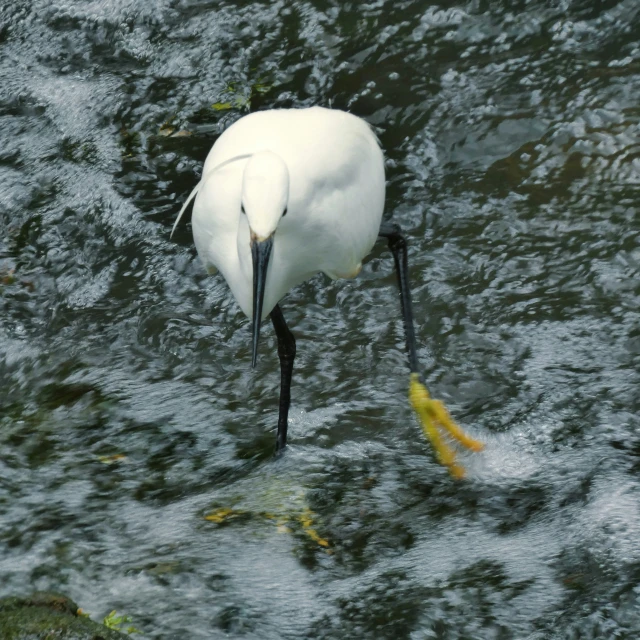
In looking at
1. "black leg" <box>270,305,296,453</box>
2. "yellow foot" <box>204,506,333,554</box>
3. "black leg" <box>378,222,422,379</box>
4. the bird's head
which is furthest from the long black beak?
"black leg" <box>378,222,422,379</box>

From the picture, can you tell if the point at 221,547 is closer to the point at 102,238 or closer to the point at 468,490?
the point at 468,490

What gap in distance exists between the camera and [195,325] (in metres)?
4.16

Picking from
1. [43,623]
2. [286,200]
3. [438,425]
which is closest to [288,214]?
[286,200]

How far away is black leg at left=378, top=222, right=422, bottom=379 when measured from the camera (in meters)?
3.66

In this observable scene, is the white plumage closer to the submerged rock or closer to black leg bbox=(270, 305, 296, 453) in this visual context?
black leg bbox=(270, 305, 296, 453)

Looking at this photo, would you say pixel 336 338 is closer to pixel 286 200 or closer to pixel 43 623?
pixel 286 200

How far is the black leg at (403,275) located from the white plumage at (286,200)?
280mm

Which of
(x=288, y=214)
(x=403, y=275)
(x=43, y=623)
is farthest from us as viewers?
(x=403, y=275)

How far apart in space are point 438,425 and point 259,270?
0.98 m

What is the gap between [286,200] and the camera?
8.82ft

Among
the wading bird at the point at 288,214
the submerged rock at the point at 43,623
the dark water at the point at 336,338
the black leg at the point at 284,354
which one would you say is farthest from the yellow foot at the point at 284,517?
the submerged rock at the point at 43,623

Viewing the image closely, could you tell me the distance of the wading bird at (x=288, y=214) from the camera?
270 cm

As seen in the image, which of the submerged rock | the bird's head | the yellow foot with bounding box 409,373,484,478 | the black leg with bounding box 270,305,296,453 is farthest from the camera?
the black leg with bounding box 270,305,296,453

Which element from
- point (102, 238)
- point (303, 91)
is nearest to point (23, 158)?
point (102, 238)
